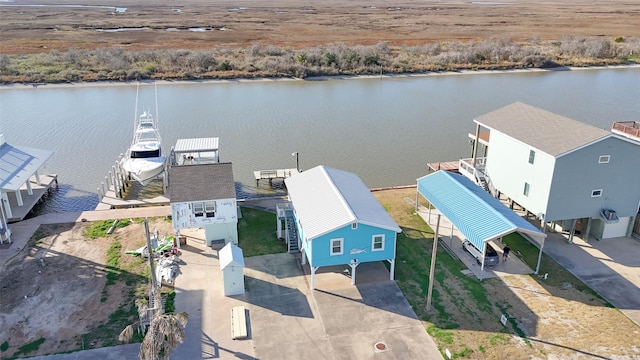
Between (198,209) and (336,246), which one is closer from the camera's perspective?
(336,246)

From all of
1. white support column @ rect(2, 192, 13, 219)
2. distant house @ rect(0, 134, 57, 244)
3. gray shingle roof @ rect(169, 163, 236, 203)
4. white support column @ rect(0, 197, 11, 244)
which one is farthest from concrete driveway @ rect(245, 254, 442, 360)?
white support column @ rect(2, 192, 13, 219)

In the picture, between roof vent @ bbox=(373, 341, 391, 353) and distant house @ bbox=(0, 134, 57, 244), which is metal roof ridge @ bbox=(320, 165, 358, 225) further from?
distant house @ bbox=(0, 134, 57, 244)

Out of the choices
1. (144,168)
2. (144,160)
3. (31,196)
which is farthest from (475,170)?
(31,196)

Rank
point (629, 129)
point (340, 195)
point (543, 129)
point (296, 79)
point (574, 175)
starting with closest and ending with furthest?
point (340, 195)
point (574, 175)
point (543, 129)
point (629, 129)
point (296, 79)

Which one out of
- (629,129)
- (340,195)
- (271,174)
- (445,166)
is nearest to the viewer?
(340,195)

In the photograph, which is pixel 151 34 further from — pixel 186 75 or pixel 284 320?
pixel 284 320

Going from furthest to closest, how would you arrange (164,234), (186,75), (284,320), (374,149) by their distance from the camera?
(186,75) < (374,149) < (164,234) < (284,320)

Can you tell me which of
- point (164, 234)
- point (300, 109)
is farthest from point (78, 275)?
point (300, 109)

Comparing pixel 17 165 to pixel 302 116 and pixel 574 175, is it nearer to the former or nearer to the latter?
pixel 302 116
